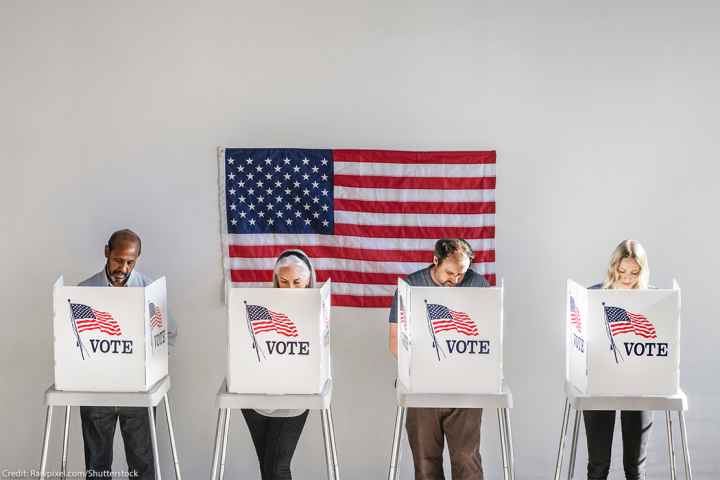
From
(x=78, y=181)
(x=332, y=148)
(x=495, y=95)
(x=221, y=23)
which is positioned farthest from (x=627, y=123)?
(x=78, y=181)

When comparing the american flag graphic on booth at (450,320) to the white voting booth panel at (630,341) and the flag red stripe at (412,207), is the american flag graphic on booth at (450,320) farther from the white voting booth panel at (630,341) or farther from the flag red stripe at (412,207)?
the flag red stripe at (412,207)

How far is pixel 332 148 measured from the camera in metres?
3.72

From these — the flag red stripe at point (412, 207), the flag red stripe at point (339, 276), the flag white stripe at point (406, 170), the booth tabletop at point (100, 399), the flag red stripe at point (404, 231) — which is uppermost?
the flag white stripe at point (406, 170)

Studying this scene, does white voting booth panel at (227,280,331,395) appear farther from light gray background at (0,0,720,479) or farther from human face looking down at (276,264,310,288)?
light gray background at (0,0,720,479)

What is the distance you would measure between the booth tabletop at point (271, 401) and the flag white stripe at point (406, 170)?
48.0 inches

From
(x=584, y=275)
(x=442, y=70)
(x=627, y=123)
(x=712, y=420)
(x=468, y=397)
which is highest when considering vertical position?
(x=442, y=70)

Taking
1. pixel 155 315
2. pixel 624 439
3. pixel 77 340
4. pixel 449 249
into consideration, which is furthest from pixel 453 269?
pixel 77 340

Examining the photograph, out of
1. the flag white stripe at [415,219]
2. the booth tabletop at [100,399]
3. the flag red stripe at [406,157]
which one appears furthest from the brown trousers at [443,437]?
the flag red stripe at [406,157]

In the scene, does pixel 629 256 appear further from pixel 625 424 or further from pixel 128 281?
pixel 128 281

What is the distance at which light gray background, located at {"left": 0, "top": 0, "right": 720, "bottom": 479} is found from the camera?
3660 millimetres

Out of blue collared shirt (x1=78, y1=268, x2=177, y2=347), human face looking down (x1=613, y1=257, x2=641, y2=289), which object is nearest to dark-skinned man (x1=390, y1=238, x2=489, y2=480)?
human face looking down (x1=613, y1=257, x2=641, y2=289)

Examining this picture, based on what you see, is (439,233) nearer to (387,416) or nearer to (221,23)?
(387,416)

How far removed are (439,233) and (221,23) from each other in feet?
4.48

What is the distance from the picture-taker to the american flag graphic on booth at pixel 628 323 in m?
2.82
